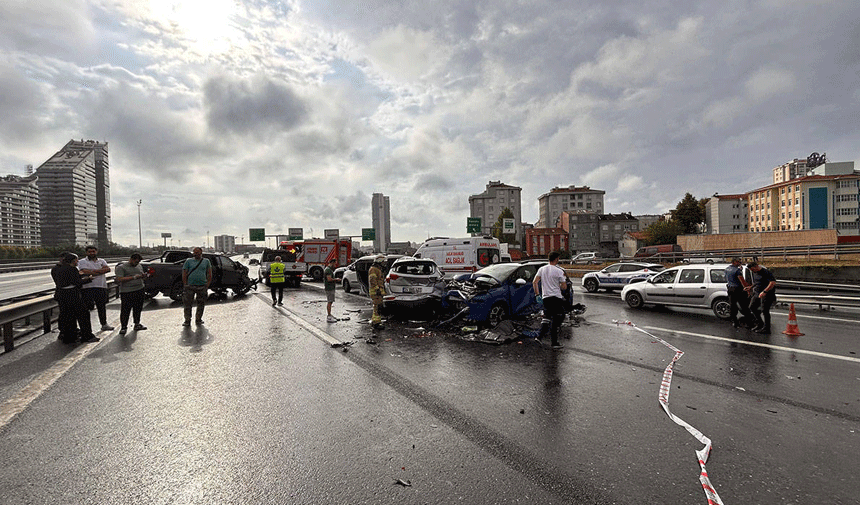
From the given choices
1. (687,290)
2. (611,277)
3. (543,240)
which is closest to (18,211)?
(611,277)

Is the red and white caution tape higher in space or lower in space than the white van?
lower

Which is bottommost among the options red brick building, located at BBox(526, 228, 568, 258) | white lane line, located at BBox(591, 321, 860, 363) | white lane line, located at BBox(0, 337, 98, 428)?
white lane line, located at BBox(591, 321, 860, 363)

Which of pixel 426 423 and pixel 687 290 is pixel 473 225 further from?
pixel 426 423

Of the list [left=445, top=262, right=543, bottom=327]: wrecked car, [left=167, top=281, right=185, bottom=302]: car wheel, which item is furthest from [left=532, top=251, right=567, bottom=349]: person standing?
[left=167, top=281, right=185, bottom=302]: car wheel

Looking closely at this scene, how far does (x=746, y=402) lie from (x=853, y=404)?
115 centimetres

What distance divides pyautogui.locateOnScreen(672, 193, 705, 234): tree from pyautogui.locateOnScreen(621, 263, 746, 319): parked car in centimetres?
6958

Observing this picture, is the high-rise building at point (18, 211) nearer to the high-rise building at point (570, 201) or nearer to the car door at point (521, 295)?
the car door at point (521, 295)

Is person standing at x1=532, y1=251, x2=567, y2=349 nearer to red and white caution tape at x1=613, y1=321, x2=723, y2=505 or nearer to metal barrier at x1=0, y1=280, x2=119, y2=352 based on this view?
red and white caution tape at x1=613, y1=321, x2=723, y2=505

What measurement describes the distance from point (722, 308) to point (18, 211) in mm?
90177

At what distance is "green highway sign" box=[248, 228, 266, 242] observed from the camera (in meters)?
71.2

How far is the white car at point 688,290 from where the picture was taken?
10609 mm

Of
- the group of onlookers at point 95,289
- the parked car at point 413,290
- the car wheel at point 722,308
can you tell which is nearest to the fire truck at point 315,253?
the group of onlookers at point 95,289

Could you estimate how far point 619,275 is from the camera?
17094 millimetres

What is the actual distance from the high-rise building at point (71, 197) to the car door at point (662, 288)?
342 feet
